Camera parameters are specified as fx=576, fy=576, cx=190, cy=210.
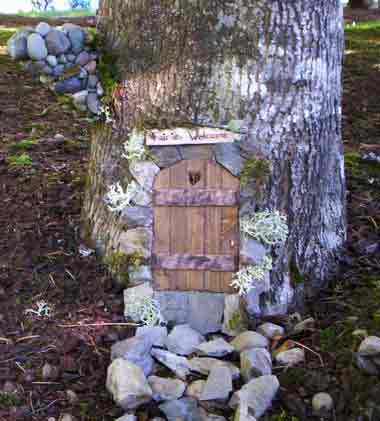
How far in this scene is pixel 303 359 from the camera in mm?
2285

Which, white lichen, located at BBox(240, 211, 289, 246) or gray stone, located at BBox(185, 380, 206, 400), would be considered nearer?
gray stone, located at BBox(185, 380, 206, 400)

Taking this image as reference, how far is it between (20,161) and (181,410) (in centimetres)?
222

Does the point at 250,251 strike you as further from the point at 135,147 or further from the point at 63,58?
the point at 63,58

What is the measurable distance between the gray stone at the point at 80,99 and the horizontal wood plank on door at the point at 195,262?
30.0 inches

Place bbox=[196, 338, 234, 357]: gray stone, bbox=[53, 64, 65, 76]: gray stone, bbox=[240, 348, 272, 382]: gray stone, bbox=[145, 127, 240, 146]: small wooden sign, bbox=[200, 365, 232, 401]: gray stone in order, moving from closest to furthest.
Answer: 1. bbox=[200, 365, 232, 401]: gray stone
2. bbox=[240, 348, 272, 382]: gray stone
3. bbox=[196, 338, 234, 357]: gray stone
4. bbox=[145, 127, 240, 146]: small wooden sign
5. bbox=[53, 64, 65, 76]: gray stone

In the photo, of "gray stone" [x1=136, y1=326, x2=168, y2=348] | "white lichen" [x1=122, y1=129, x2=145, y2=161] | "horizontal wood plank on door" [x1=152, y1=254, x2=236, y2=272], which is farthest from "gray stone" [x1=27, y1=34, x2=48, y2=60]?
"gray stone" [x1=136, y1=326, x2=168, y2=348]

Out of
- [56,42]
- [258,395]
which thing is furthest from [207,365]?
[56,42]

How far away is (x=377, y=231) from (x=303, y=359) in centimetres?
113

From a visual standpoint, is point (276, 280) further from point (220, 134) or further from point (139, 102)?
point (139, 102)

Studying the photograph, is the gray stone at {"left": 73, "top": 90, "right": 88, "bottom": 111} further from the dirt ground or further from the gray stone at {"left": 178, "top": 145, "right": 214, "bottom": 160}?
the gray stone at {"left": 178, "top": 145, "right": 214, "bottom": 160}

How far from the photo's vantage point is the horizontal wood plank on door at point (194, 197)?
2.49 m

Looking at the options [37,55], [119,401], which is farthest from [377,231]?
[37,55]

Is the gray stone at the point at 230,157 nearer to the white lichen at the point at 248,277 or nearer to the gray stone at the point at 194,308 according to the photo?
the white lichen at the point at 248,277

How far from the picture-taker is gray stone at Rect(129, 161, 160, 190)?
2521 mm
